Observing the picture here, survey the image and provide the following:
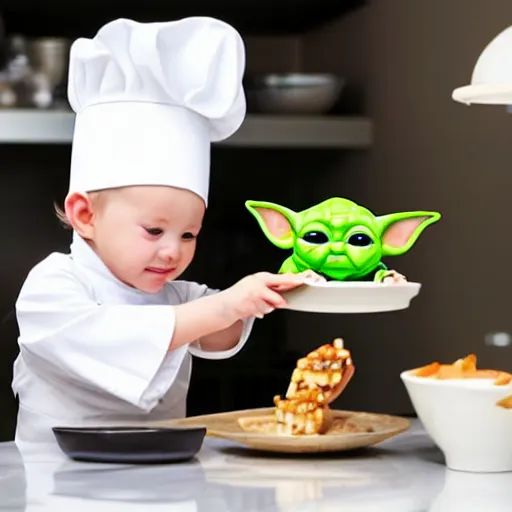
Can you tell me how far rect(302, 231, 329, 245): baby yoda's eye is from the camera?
1.33 meters

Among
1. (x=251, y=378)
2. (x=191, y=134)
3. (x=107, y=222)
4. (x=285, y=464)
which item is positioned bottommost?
(x=251, y=378)

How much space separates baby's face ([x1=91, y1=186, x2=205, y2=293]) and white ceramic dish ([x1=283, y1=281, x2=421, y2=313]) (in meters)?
0.21

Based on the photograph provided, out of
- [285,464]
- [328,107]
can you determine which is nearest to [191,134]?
[285,464]

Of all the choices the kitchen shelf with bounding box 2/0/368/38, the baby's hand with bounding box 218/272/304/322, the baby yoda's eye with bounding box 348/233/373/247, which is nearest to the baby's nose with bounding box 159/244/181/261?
the baby's hand with bounding box 218/272/304/322

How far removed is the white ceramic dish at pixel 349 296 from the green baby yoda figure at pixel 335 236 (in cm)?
3

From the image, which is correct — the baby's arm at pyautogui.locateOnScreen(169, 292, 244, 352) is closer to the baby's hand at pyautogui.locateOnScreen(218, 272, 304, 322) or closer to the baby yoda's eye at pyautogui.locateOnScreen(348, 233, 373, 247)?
the baby's hand at pyautogui.locateOnScreen(218, 272, 304, 322)

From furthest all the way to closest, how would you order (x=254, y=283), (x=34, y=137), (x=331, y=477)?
(x=34, y=137)
(x=254, y=283)
(x=331, y=477)

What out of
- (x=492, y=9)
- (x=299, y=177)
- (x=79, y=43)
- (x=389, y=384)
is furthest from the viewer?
(x=299, y=177)

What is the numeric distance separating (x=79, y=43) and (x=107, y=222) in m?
0.21

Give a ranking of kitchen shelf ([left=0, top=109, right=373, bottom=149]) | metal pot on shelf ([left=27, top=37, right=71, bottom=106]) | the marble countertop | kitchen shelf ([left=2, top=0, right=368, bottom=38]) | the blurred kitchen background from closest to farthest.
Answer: the marble countertop, the blurred kitchen background, kitchen shelf ([left=0, top=109, right=373, bottom=149]), metal pot on shelf ([left=27, top=37, right=71, bottom=106]), kitchen shelf ([left=2, top=0, right=368, bottom=38])

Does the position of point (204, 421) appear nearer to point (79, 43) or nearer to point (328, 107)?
point (79, 43)

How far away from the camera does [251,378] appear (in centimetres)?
267

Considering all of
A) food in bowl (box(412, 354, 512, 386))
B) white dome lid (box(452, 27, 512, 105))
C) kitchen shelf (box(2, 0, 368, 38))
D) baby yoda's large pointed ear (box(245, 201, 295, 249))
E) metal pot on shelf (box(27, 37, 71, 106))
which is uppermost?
kitchen shelf (box(2, 0, 368, 38))

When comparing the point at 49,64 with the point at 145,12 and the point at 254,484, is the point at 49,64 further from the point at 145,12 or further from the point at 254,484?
the point at 254,484
